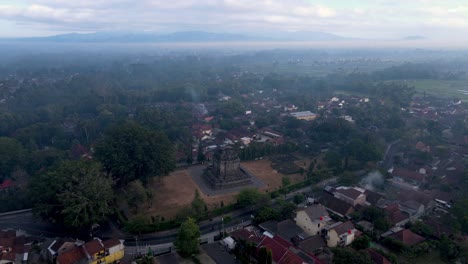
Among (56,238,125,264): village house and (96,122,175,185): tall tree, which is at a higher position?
(96,122,175,185): tall tree

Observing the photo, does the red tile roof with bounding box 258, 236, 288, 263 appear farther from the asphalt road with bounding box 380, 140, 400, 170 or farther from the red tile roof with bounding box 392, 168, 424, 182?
the asphalt road with bounding box 380, 140, 400, 170

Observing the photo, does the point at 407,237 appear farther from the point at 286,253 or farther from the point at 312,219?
the point at 286,253

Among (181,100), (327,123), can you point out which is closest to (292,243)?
(327,123)

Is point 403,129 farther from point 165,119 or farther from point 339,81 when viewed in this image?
point 339,81

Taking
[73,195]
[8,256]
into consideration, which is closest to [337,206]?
[73,195]

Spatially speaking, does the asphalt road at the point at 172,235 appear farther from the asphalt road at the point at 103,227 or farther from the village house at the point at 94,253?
the village house at the point at 94,253

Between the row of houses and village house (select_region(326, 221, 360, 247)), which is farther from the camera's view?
village house (select_region(326, 221, 360, 247))

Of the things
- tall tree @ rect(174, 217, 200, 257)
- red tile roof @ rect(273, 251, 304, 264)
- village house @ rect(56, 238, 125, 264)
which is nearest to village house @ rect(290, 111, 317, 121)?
tall tree @ rect(174, 217, 200, 257)
